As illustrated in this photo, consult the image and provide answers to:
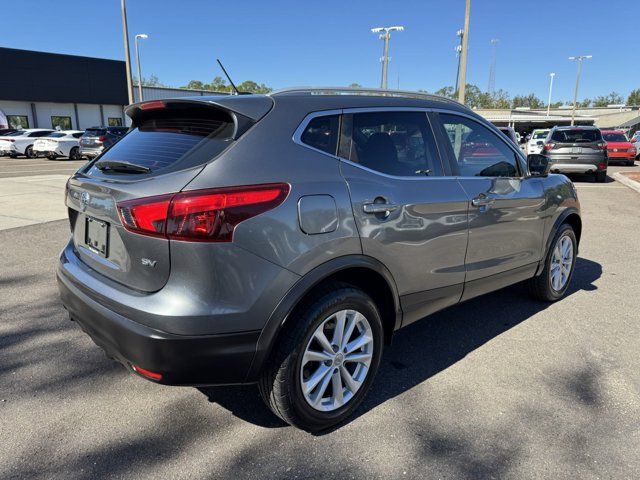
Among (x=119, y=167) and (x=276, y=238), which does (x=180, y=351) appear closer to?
(x=276, y=238)

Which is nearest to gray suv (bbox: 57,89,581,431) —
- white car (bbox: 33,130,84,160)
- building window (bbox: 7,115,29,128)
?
white car (bbox: 33,130,84,160)

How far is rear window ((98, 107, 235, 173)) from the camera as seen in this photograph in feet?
7.66

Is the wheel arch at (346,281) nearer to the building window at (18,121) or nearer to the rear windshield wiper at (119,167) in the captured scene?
the rear windshield wiper at (119,167)

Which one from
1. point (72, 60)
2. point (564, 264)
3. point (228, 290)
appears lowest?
point (564, 264)

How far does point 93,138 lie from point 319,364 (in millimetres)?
22554

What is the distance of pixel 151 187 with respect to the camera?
86.7 inches

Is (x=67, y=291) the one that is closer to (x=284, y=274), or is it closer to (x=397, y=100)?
(x=284, y=274)

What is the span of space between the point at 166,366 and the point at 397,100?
2118 mm

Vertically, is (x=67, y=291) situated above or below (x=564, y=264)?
above

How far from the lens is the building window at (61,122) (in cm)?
3878

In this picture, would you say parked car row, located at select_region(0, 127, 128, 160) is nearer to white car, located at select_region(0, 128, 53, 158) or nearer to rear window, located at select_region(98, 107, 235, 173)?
white car, located at select_region(0, 128, 53, 158)

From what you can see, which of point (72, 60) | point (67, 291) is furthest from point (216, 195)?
point (72, 60)

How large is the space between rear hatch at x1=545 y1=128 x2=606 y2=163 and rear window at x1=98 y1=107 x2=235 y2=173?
1443 centimetres

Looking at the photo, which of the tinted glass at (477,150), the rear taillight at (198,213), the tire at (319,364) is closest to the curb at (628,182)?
the tinted glass at (477,150)
